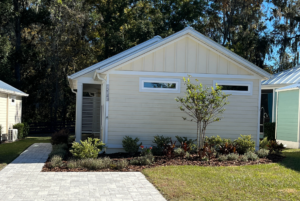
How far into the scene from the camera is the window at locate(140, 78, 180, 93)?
10656mm

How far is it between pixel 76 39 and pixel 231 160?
17923 mm

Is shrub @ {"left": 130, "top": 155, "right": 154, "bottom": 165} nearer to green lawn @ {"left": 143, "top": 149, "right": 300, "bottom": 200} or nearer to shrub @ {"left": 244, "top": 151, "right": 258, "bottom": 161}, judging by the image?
green lawn @ {"left": 143, "top": 149, "right": 300, "bottom": 200}

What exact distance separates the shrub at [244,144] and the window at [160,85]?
103 inches

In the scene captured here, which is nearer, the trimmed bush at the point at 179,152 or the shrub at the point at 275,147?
the trimmed bush at the point at 179,152

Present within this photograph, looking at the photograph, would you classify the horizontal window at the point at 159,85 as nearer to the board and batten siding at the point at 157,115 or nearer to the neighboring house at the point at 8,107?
the board and batten siding at the point at 157,115

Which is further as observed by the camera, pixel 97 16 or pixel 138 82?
pixel 97 16

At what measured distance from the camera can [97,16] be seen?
22250mm

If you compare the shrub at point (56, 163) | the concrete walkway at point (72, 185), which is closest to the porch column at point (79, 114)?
the shrub at point (56, 163)

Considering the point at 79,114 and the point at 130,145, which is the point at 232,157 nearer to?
the point at 130,145

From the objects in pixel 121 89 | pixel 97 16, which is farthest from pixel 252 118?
pixel 97 16

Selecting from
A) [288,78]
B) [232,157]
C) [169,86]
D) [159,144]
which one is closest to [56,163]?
[159,144]

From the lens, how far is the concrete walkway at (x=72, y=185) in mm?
5691

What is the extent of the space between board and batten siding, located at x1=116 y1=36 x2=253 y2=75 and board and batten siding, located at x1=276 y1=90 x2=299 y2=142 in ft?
11.4

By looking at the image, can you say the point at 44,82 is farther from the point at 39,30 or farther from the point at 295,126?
the point at 295,126
